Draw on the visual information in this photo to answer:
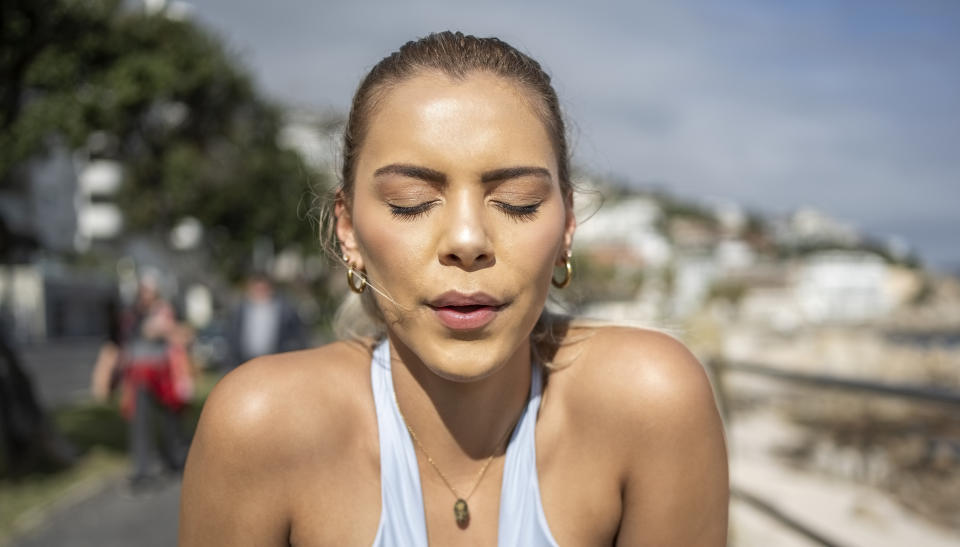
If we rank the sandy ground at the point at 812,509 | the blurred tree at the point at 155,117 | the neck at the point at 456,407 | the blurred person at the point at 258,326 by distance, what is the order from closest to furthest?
the neck at the point at 456,407 < the sandy ground at the point at 812,509 < the blurred person at the point at 258,326 < the blurred tree at the point at 155,117

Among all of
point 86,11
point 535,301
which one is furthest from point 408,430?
point 86,11

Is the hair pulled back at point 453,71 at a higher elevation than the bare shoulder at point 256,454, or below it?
higher

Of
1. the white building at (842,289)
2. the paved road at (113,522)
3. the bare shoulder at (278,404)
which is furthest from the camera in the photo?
the white building at (842,289)

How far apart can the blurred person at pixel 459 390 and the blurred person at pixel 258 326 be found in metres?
5.67

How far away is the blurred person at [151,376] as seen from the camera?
709 cm

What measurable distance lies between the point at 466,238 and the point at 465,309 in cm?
12

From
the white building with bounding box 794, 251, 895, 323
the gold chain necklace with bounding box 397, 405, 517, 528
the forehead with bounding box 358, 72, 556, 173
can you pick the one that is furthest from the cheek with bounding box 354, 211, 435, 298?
the white building with bounding box 794, 251, 895, 323

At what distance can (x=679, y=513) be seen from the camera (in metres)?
1.47

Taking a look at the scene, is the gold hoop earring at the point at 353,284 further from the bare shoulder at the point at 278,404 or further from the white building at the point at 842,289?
the white building at the point at 842,289

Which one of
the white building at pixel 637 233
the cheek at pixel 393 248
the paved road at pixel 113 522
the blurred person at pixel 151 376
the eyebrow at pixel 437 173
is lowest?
the white building at pixel 637 233

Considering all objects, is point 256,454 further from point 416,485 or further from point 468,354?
point 468,354

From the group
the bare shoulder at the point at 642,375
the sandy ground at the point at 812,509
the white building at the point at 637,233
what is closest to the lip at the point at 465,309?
the bare shoulder at the point at 642,375

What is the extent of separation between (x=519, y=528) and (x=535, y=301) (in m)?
0.43

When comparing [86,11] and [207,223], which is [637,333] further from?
[207,223]
